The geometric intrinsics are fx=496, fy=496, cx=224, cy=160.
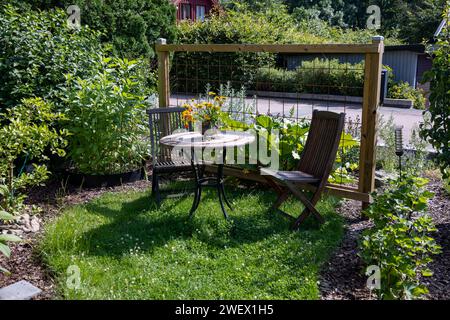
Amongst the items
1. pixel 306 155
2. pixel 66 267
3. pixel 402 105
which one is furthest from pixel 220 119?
pixel 402 105

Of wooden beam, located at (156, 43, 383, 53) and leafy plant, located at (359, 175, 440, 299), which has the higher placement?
wooden beam, located at (156, 43, 383, 53)

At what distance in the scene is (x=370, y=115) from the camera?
4.77m

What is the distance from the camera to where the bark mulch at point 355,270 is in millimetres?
3465

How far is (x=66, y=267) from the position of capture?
3.67 meters

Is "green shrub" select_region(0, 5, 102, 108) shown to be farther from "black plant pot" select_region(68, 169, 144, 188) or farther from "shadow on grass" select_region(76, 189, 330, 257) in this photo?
"shadow on grass" select_region(76, 189, 330, 257)

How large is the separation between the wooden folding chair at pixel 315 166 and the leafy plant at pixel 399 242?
2.95ft

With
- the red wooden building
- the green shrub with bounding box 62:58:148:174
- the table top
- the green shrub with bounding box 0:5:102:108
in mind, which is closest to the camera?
the table top

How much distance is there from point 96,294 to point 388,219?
2091 mm

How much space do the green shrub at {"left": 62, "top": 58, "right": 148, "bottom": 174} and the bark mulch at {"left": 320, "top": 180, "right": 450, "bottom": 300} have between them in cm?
279

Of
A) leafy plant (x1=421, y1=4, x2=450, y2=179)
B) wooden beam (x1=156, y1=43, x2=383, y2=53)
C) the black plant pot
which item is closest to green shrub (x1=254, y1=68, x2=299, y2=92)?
wooden beam (x1=156, y1=43, x2=383, y2=53)

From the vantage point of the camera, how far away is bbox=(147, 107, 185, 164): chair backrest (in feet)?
18.8

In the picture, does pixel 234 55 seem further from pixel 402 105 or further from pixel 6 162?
pixel 6 162

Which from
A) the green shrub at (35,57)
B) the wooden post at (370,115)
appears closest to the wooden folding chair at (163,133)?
the green shrub at (35,57)

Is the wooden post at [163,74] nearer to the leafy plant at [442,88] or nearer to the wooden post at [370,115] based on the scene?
the wooden post at [370,115]
